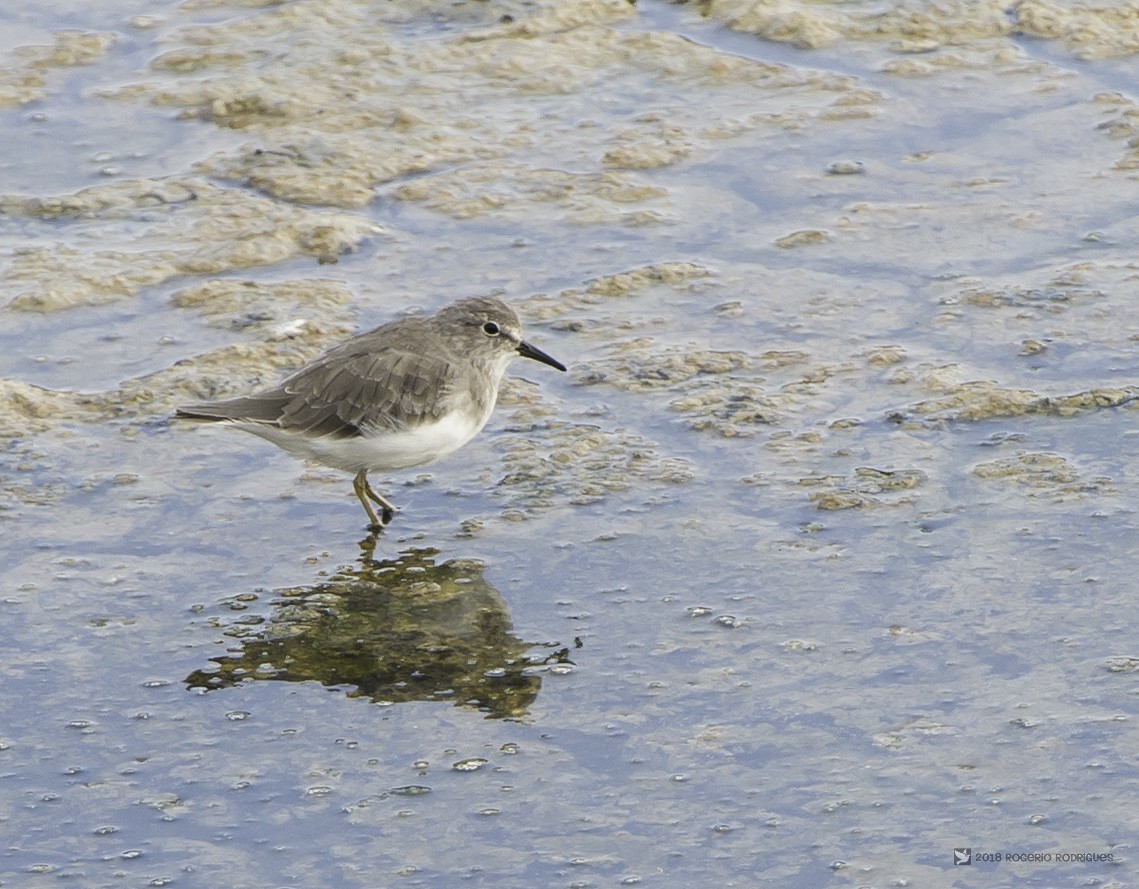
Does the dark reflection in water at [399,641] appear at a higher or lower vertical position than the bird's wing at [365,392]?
lower

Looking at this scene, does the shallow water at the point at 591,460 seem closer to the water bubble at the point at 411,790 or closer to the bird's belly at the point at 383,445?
the water bubble at the point at 411,790

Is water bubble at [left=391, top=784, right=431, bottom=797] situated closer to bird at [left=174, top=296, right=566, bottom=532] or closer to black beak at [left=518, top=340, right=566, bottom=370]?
bird at [left=174, top=296, right=566, bottom=532]

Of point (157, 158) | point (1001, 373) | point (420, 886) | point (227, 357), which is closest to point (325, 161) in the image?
point (157, 158)

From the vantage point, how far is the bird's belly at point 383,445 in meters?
6.94

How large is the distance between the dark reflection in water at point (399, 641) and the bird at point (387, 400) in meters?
0.50

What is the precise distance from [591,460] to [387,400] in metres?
0.90

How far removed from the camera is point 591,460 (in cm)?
729

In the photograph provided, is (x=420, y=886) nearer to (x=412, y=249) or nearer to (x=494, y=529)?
(x=494, y=529)

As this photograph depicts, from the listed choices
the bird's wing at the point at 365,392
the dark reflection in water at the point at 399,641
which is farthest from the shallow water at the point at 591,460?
the bird's wing at the point at 365,392

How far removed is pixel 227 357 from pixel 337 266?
42.0 inches

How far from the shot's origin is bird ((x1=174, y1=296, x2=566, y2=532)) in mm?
6949

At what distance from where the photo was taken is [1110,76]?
10.5 m

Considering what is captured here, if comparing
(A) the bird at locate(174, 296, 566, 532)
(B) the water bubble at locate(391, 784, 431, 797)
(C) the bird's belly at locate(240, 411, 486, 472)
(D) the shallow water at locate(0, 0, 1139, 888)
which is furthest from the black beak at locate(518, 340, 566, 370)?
(B) the water bubble at locate(391, 784, 431, 797)

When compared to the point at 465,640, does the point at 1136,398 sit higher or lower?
higher
